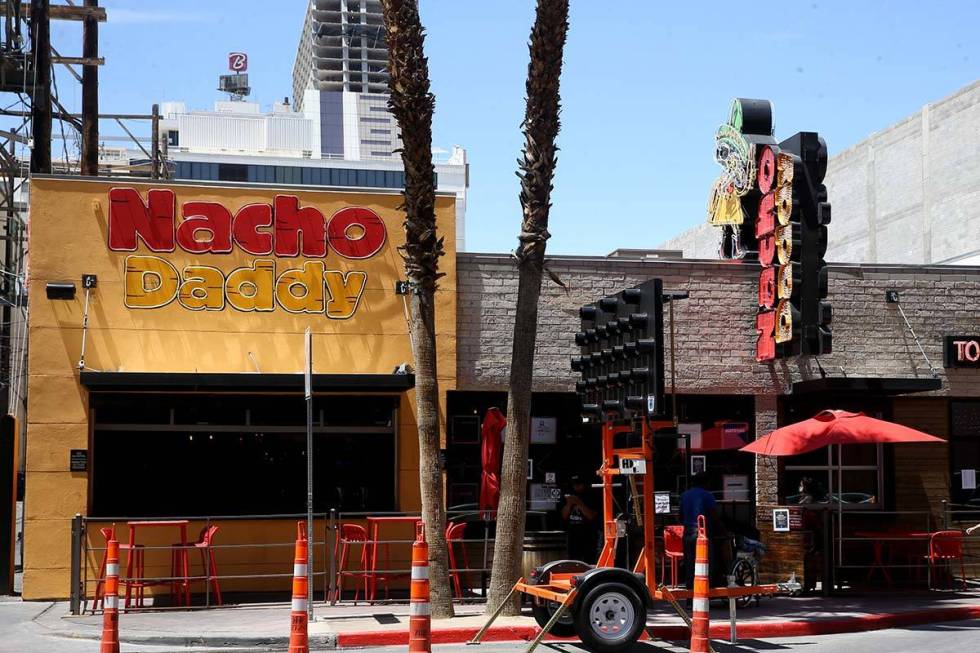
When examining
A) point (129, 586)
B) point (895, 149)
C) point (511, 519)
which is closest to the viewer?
point (511, 519)

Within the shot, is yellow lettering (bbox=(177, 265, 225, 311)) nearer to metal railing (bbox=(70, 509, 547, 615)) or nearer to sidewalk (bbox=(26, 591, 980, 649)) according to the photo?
metal railing (bbox=(70, 509, 547, 615))

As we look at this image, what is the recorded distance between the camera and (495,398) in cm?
1947

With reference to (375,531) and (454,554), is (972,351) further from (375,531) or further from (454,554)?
(375,531)

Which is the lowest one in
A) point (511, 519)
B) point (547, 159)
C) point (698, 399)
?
point (511, 519)

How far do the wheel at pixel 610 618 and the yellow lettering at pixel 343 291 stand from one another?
7.57 m

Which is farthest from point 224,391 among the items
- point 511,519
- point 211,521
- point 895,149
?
point 895,149

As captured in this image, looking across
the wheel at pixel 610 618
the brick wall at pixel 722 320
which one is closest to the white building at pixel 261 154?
the brick wall at pixel 722 320

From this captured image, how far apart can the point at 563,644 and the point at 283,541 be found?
19.9 ft

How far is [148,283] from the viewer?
18.3 metres

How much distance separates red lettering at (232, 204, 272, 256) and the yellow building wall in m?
0.10

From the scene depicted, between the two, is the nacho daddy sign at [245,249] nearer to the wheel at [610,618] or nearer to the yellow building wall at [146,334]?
the yellow building wall at [146,334]

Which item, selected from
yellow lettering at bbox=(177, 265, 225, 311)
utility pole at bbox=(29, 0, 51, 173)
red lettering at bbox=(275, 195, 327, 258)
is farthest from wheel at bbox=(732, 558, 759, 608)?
utility pole at bbox=(29, 0, 51, 173)

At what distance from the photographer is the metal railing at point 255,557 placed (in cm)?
1669

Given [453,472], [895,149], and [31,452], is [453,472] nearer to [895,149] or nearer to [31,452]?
[31,452]
